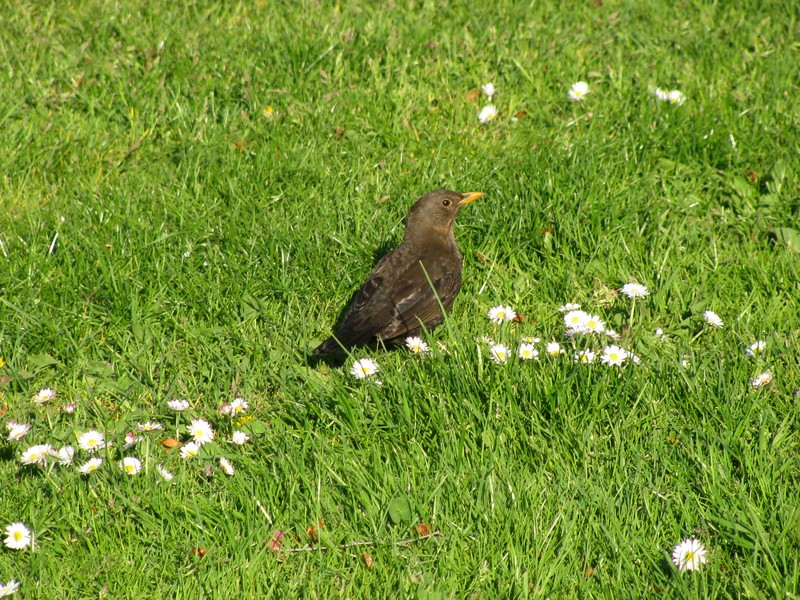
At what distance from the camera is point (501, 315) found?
4.97m

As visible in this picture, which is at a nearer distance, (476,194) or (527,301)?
(527,301)

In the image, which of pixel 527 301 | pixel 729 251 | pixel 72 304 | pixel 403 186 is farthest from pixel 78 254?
pixel 729 251

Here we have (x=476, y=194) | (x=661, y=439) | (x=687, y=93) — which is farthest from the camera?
(x=687, y=93)

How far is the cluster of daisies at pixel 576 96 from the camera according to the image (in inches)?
248

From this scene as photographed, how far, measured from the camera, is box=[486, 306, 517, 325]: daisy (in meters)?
4.96

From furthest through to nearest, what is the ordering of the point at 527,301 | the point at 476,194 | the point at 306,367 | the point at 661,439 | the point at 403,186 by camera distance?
the point at 403,186 → the point at 476,194 → the point at 527,301 → the point at 306,367 → the point at 661,439

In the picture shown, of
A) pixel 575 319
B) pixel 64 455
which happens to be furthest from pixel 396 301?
pixel 64 455

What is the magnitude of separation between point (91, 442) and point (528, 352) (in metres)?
1.97

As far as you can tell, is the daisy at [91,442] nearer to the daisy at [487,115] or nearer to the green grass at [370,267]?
the green grass at [370,267]

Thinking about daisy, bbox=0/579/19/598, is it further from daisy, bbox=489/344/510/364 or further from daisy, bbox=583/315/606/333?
daisy, bbox=583/315/606/333

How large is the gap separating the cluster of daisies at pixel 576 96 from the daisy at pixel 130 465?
3385 mm

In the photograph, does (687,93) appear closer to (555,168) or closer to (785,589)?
(555,168)

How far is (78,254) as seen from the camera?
17.4 ft

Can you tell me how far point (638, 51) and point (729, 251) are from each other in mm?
2070
